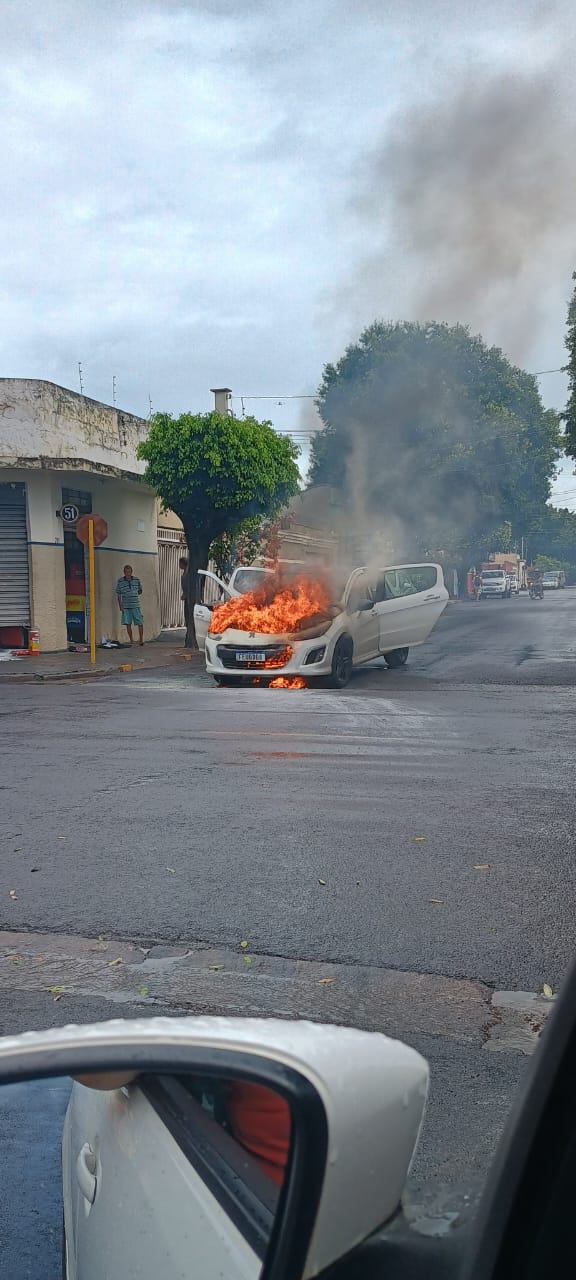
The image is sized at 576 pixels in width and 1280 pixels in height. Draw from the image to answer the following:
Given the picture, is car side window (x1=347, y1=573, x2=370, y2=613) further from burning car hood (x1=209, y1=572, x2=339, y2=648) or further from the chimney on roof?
the chimney on roof

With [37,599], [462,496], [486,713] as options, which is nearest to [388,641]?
[486,713]

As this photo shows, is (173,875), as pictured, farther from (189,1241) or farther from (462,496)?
(462,496)

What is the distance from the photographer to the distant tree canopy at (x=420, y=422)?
2009 centimetres

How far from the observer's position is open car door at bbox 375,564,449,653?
52.4ft

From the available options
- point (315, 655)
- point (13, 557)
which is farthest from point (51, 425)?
point (315, 655)

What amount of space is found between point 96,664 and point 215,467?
5.07m

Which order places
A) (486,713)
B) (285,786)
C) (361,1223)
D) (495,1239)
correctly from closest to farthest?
1. (495,1239)
2. (361,1223)
3. (285,786)
4. (486,713)

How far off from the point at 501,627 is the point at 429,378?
8.27 m

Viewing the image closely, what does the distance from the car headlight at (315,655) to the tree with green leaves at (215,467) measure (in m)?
8.24

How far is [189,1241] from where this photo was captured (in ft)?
4.11

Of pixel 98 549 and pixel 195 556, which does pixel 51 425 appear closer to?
pixel 98 549

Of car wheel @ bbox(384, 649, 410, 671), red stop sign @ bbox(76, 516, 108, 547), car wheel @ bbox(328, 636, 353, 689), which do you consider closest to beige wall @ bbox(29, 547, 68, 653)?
red stop sign @ bbox(76, 516, 108, 547)

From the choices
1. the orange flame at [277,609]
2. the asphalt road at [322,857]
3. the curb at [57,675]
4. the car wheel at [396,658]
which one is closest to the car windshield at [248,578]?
the orange flame at [277,609]

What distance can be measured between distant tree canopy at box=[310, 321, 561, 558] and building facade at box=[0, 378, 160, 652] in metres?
5.09
